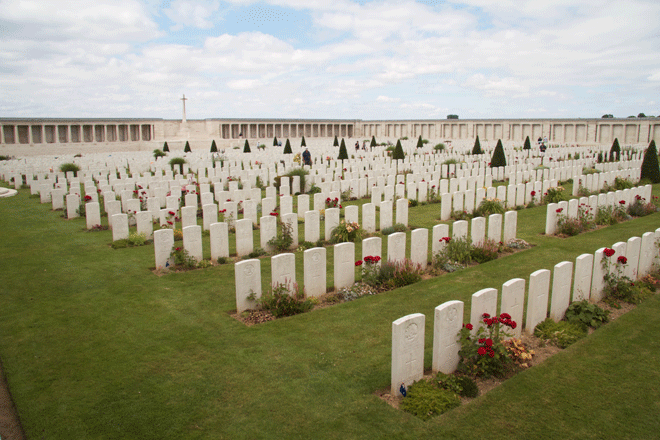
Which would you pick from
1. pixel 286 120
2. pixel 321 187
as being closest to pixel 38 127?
pixel 286 120

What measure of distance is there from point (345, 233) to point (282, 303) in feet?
14.4

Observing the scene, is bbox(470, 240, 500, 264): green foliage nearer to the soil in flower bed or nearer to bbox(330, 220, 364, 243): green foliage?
the soil in flower bed

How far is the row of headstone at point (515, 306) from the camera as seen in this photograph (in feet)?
16.4

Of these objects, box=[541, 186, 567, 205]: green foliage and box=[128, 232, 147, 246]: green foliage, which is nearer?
box=[128, 232, 147, 246]: green foliage

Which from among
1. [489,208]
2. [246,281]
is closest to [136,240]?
[246,281]

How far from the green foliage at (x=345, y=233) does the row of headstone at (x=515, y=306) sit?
5198 millimetres

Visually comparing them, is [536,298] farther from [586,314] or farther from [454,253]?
[454,253]

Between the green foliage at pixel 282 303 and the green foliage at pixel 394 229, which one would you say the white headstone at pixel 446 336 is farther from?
the green foliage at pixel 394 229

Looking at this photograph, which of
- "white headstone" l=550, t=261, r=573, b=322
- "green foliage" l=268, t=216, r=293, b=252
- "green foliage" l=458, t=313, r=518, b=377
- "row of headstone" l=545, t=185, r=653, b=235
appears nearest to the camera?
"green foliage" l=458, t=313, r=518, b=377

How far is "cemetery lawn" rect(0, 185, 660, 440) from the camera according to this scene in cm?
446

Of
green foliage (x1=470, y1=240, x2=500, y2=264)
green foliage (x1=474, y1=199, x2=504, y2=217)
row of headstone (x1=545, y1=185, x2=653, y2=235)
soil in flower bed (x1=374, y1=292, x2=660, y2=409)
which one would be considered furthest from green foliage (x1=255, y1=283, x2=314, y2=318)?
green foliage (x1=474, y1=199, x2=504, y2=217)

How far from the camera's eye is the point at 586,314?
682cm

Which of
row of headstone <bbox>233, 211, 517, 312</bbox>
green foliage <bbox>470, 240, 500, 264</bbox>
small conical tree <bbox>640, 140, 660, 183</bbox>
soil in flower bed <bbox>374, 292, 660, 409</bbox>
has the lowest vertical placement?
soil in flower bed <bbox>374, 292, 660, 409</bbox>

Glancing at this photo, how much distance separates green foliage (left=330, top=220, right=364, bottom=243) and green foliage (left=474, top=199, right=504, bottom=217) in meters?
4.57
